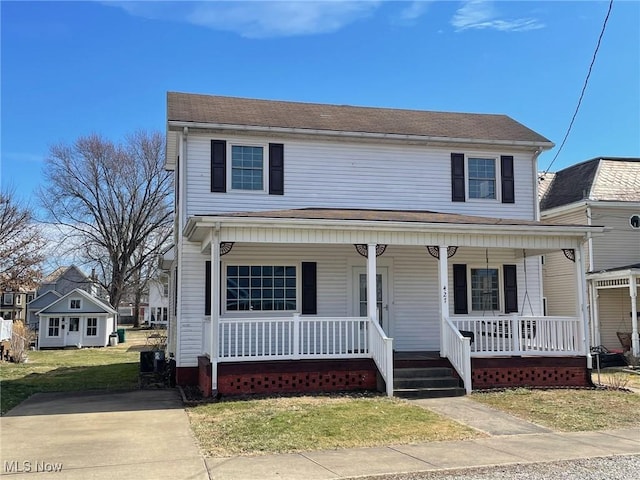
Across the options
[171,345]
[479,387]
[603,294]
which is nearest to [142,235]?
[171,345]

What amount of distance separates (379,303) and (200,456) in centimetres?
813

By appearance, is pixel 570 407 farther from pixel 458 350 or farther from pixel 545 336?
pixel 545 336

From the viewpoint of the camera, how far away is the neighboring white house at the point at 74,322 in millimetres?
33125

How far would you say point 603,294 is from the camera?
67.5 ft

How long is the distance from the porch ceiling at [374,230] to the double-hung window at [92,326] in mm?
24340

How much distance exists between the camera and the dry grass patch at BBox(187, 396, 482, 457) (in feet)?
24.3

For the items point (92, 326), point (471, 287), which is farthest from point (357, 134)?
point (92, 326)

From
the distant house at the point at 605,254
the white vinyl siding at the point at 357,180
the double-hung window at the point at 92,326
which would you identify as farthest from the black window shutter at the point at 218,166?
the double-hung window at the point at 92,326

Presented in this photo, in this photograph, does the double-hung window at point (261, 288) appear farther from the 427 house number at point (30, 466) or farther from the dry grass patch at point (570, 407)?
the 427 house number at point (30, 466)

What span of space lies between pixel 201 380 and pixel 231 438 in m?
4.88

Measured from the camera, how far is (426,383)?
11430 millimetres

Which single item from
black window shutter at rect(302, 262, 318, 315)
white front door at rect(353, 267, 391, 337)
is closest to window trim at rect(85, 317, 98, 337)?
black window shutter at rect(302, 262, 318, 315)

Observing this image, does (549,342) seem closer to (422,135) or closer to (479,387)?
(479,387)

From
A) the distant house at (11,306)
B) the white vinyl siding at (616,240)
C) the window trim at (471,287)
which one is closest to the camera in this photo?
the window trim at (471,287)
